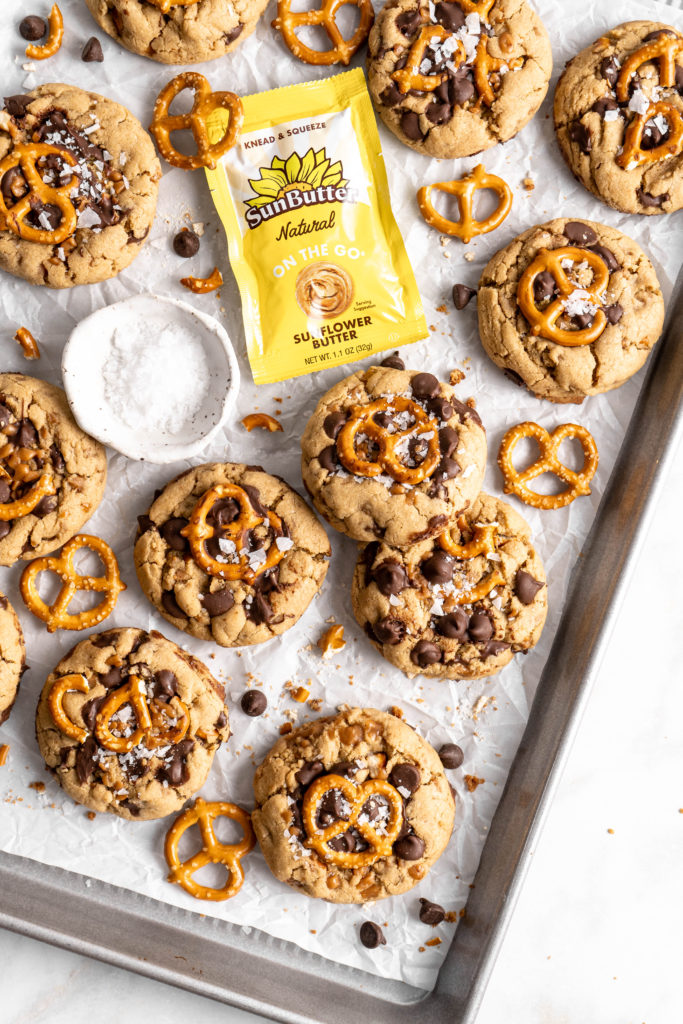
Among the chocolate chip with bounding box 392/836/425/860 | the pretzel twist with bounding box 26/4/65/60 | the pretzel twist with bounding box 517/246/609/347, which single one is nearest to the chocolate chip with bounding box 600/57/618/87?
the pretzel twist with bounding box 517/246/609/347

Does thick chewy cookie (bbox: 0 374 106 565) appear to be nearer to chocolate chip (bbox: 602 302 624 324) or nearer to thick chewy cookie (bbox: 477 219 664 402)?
thick chewy cookie (bbox: 477 219 664 402)

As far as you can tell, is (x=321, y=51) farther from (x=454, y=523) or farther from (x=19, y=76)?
(x=454, y=523)

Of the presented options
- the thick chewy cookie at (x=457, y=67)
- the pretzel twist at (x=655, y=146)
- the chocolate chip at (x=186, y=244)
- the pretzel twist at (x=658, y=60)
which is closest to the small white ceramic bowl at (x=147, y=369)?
the chocolate chip at (x=186, y=244)

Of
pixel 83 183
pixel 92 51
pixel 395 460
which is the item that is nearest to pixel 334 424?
pixel 395 460

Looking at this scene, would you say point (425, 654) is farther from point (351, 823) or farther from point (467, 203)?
point (467, 203)

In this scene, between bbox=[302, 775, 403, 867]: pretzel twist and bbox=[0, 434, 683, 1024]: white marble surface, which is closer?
bbox=[302, 775, 403, 867]: pretzel twist

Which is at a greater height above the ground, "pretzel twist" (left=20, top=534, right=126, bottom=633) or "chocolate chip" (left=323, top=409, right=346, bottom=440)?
"chocolate chip" (left=323, top=409, right=346, bottom=440)

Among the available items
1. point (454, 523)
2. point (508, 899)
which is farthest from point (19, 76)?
point (508, 899)

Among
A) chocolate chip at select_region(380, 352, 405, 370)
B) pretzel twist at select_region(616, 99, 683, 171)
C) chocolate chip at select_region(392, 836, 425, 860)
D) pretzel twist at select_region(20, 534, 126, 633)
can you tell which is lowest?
chocolate chip at select_region(392, 836, 425, 860)
